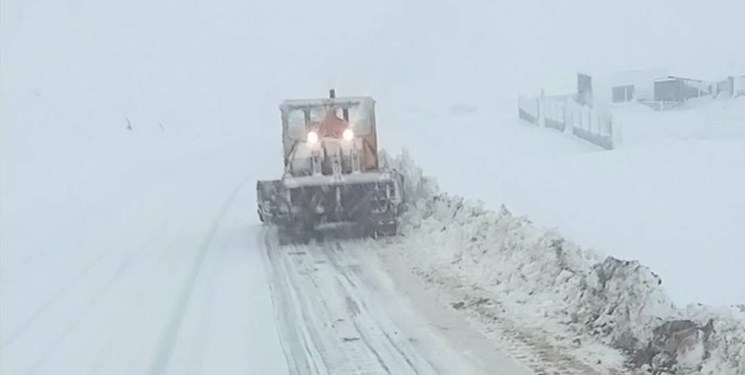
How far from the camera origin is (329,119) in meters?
17.5

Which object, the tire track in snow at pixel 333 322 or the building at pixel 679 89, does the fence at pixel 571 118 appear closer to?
the building at pixel 679 89

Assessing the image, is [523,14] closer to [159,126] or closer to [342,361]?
[159,126]

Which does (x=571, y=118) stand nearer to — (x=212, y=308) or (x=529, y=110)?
(x=529, y=110)

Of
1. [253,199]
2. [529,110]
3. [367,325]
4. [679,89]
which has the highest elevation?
[679,89]

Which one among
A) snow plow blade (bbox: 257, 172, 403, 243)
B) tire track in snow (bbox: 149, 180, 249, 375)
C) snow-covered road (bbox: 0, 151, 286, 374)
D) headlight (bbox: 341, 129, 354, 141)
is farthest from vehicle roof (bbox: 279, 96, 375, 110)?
tire track in snow (bbox: 149, 180, 249, 375)

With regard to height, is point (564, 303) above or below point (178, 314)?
above

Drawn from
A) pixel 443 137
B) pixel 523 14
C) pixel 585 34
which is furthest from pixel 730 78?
pixel 523 14

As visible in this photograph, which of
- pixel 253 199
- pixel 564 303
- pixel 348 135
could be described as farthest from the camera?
pixel 253 199

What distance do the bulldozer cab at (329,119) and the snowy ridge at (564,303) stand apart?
10.5 ft

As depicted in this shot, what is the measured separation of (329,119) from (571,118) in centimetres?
2376

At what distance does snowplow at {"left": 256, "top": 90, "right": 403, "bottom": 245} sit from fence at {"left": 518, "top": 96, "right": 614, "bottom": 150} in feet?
59.6

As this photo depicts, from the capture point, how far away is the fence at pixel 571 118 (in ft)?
115

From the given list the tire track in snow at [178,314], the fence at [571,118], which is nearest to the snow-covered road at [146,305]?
the tire track in snow at [178,314]

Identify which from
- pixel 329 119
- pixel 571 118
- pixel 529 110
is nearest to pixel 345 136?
pixel 329 119
